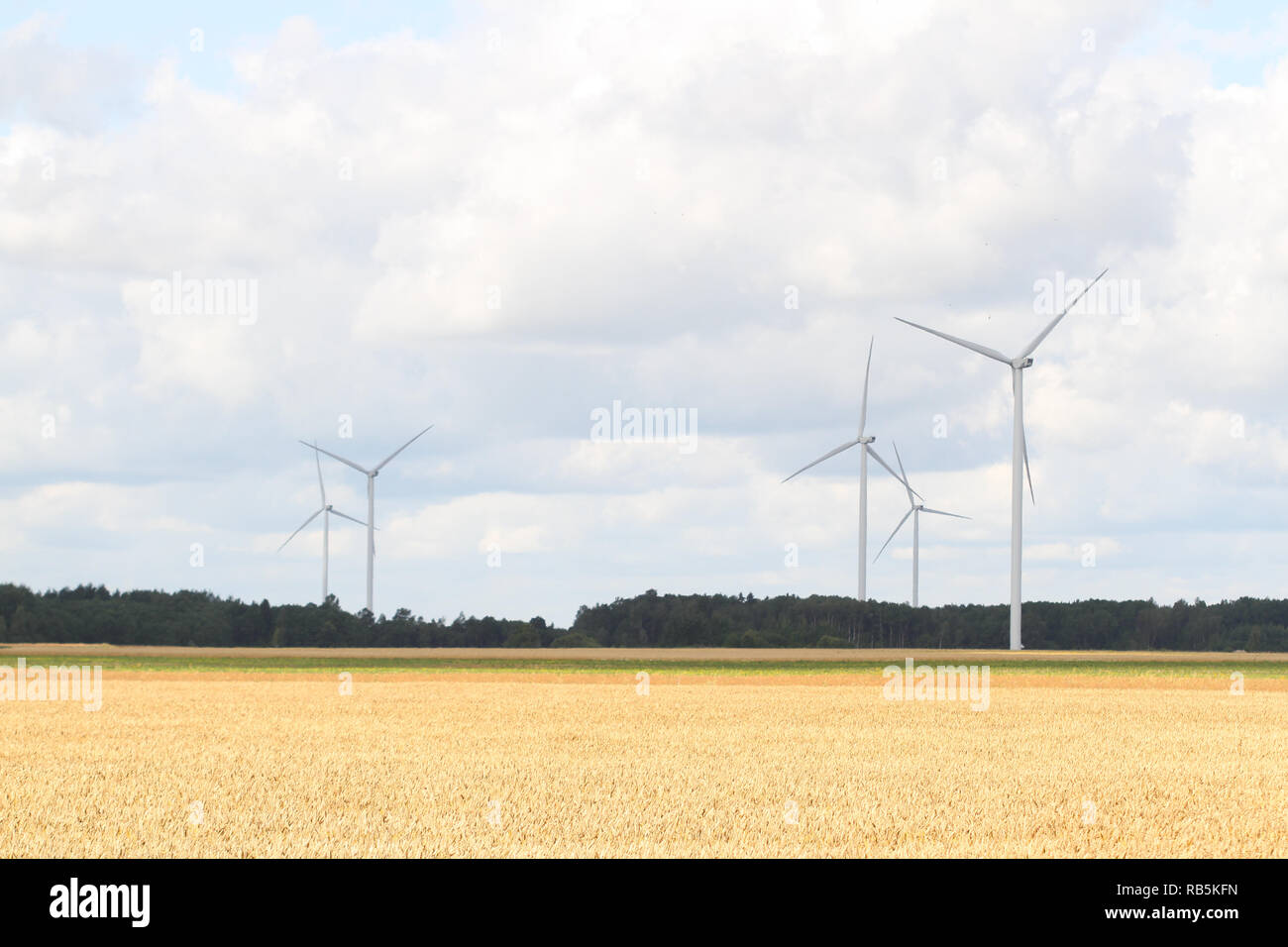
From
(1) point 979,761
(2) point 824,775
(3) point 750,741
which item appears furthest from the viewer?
(3) point 750,741

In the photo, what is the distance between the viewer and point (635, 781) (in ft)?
94.8

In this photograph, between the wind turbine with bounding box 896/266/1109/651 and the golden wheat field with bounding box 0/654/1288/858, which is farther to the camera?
the wind turbine with bounding box 896/266/1109/651

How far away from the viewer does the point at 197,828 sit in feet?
71.3

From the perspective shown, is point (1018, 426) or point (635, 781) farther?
point (1018, 426)

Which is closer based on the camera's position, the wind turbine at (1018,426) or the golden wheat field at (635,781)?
the golden wheat field at (635,781)

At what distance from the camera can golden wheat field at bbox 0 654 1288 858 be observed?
21.0 metres

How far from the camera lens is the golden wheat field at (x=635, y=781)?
2105cm

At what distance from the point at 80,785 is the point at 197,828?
6.91 meters
